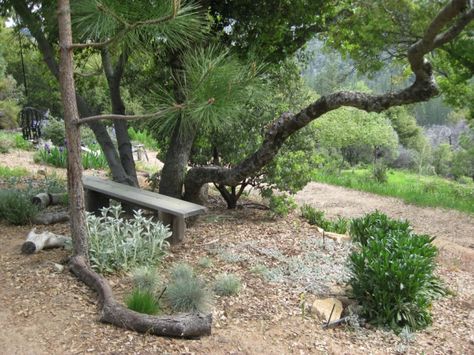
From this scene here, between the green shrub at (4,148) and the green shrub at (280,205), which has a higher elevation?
the green shrub at (4,148)

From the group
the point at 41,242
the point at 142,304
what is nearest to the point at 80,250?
the point at 41,242

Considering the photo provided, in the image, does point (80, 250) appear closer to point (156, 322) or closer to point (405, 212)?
point (156, 322)

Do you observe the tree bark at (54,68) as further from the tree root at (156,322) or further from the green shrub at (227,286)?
the tree root at (156,322)

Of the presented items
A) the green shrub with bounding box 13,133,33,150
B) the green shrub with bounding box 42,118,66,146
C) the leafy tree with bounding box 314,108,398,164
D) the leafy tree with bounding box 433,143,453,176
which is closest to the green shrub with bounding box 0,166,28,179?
the green shrub with bounding box 13,133,33,150

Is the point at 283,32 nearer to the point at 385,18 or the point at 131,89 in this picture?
the point at 131,89

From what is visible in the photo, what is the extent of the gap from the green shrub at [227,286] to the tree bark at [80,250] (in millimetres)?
647

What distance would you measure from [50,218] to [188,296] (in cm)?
242

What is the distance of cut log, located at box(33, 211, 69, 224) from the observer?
483cm

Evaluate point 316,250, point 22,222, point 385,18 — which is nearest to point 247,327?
point 316,250

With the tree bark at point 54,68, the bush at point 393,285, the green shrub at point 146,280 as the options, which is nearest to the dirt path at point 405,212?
the bush at point 393,285

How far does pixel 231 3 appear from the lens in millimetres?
5223

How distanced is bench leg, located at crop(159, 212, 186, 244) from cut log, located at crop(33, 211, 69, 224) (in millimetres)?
1239

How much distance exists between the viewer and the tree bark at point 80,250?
2.71 meters

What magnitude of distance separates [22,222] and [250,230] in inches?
91.1
